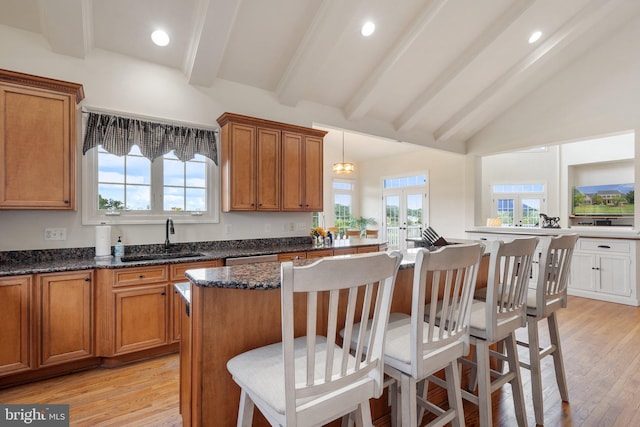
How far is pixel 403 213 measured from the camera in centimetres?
837

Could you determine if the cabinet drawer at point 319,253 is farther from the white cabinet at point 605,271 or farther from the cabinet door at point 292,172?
the white cabinet at point 605,271

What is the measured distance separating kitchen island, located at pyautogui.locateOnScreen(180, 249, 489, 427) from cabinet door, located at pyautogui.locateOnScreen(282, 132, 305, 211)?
239 cm

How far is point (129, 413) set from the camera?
6.67 feet

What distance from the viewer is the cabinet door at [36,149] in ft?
7.98

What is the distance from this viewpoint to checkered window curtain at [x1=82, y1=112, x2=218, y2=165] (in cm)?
301

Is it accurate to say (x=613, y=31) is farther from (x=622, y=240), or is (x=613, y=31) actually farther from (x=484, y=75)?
(x=622, y=240)

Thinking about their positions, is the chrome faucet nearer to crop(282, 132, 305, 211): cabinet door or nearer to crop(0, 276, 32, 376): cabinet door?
crop(0, 276, 32, 376): cabinet door

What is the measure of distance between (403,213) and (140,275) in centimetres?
685

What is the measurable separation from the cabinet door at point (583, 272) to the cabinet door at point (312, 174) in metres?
4.17

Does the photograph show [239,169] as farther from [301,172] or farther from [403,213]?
[403,213]

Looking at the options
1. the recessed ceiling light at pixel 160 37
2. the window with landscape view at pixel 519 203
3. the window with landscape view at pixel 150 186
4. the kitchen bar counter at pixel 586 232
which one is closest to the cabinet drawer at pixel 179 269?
the window with landscape view at pixel 150 186

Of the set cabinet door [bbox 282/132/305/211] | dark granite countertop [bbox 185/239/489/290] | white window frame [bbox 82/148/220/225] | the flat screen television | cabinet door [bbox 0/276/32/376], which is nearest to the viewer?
dark granite countertop [bbox 185/239/489/290]

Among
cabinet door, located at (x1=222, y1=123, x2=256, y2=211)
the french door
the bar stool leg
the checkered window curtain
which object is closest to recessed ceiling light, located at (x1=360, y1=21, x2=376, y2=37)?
cabinet door, located at (x1=222, y1=123, x2=256, y2=211)

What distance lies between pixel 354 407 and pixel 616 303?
18.0 feet
